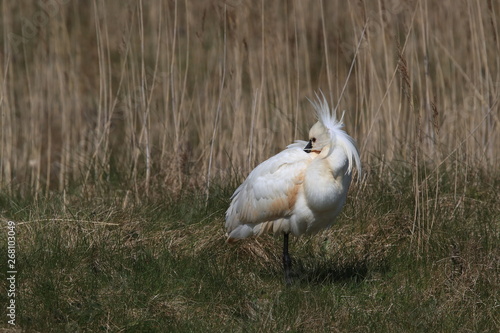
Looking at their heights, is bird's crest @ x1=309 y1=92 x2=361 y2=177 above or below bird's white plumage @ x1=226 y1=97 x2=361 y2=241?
above

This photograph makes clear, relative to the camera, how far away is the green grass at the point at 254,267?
15.3 ft

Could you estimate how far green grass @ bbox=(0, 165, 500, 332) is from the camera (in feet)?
15.3

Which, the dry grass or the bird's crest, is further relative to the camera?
the dry grass

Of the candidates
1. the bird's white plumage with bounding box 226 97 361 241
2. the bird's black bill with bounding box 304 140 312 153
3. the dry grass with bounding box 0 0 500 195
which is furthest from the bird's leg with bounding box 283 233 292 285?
the dry grass with bounding box 0 0 500 195

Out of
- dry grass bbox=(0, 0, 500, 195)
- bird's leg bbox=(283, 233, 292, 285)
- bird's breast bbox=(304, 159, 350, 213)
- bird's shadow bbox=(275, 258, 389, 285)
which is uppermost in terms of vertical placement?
dry grass bbox=(0, 0, 500, 195)

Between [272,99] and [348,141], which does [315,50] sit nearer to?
[272,99]

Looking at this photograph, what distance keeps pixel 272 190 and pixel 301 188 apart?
0.20 m

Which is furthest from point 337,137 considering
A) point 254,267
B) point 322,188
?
point 254,267

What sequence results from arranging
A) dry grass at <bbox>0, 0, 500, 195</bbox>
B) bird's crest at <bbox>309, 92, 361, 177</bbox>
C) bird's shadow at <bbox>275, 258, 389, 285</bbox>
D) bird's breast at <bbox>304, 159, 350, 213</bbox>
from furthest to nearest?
dry grass at <bbox>0, 0, 500, 195</bbox>, bird's shadow at <bbox>275, 258, 389, 285</bbox>, bird's crest at <bbox>309, 92, 361, 177</bbox>, bird's breast at <bbox>304, 159, 350, 213</bbox>

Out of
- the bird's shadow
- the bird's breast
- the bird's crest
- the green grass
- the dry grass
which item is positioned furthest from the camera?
the dry grass

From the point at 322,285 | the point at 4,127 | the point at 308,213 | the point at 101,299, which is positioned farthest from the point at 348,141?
the point at 4,127

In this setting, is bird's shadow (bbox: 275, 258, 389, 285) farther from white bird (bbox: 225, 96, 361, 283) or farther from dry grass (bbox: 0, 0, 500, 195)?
dry grass (bbox: 0, 0, 500, 195)

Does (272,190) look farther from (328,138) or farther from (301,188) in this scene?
(328,138)

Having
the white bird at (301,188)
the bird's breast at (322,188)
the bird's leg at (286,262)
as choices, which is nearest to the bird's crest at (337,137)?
the white bird at (301,188)
